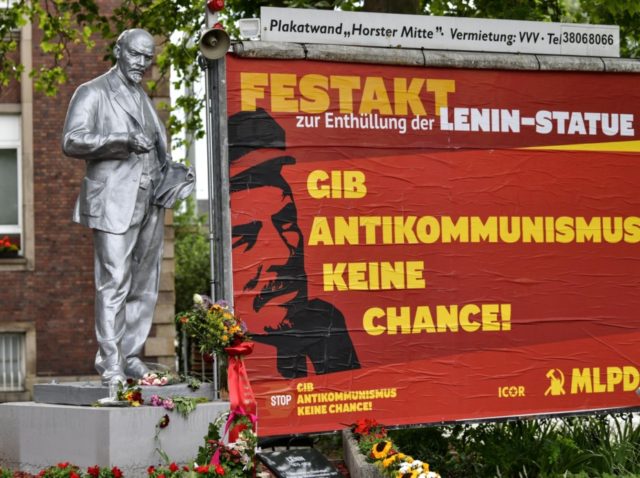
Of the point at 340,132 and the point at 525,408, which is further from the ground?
the point at 340,132

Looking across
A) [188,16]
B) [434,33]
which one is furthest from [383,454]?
[188,16]

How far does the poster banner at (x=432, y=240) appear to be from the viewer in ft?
36.3

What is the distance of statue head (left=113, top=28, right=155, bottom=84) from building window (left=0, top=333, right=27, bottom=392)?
12.3m

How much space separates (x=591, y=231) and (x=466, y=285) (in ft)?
4.42

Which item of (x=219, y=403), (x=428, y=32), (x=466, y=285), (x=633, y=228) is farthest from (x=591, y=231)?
(x=219, y=403)

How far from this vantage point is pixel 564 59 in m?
12.0

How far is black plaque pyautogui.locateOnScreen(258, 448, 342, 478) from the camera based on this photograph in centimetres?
1009

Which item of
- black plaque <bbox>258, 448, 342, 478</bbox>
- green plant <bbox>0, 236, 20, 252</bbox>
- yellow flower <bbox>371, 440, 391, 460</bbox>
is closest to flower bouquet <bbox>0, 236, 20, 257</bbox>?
green plant <bbox>0, 236, 20, 252</bbox>

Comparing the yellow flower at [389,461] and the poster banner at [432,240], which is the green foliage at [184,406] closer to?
the poster banner at [432,240]

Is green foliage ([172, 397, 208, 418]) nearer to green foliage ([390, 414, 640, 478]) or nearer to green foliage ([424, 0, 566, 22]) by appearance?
green foliage ([390, 414, 640, 478])

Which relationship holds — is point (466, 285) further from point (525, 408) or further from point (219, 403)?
point (219, 403)

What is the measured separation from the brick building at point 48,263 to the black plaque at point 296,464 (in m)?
11.8

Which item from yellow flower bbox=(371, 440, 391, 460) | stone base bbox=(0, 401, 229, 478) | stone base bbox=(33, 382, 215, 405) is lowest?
yellow flower bbox=(371, 440, 391, 460)

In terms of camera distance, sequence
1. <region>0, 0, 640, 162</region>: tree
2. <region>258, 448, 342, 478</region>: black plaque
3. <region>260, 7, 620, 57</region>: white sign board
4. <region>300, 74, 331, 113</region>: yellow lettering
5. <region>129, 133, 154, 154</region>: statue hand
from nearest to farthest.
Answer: <region>258, 448, 342, 478</region>: black plaque
<region>129, 133, 154, 154</region>: statue hand
<region>300, 74, 331, 113</region>: yellow lettering
<region>260, 7, 620, 57</region>: white sign board
<region>0, 0, 640, 162</region>: tree
